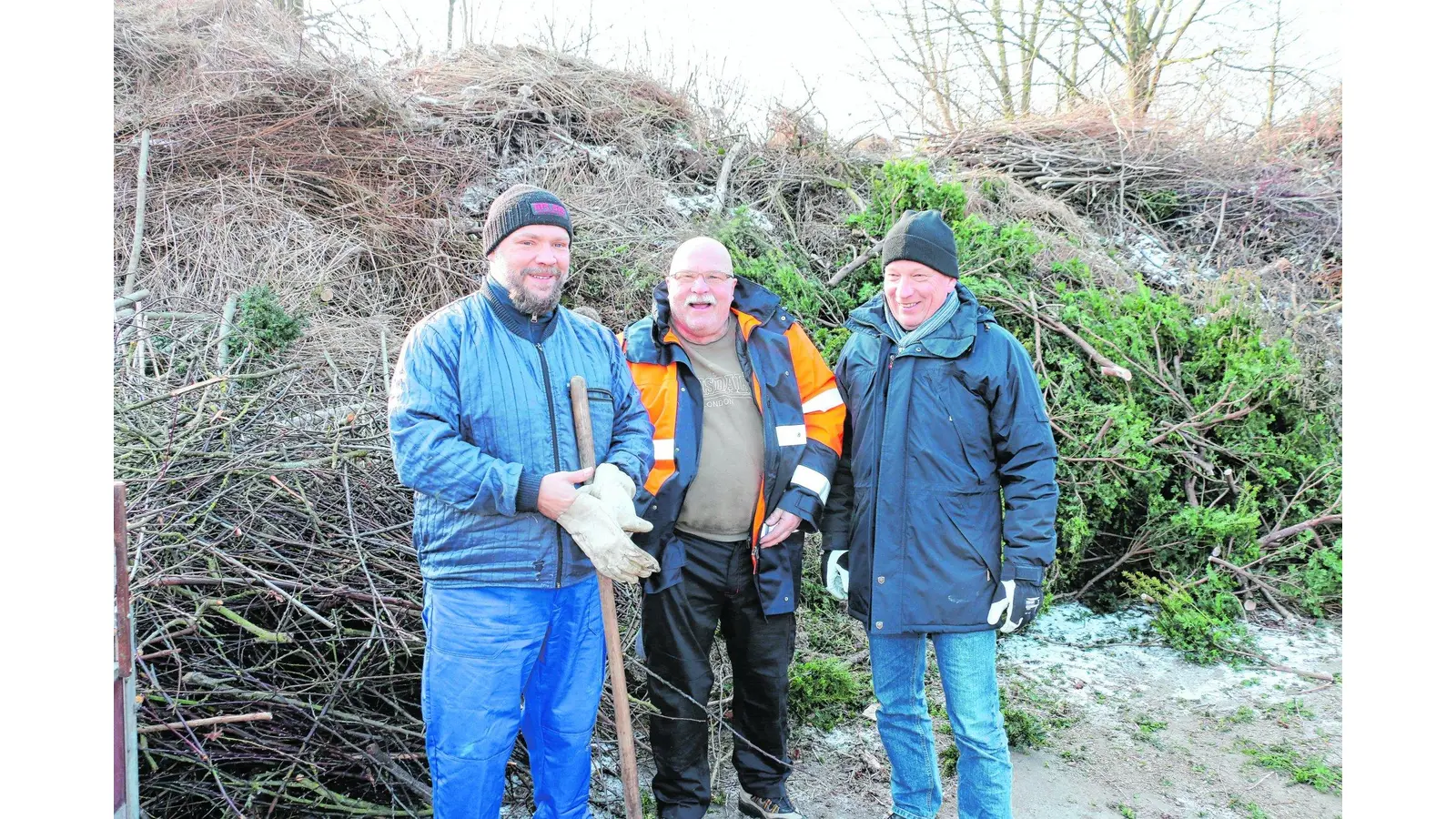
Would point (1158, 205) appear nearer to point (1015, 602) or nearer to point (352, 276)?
point (1015, 602)

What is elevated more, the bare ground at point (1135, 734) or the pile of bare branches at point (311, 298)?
the pile of bare branches at point (311, 298)

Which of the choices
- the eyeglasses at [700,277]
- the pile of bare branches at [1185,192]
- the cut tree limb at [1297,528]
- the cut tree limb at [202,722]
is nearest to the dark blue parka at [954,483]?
the eyeglasses at [700,277]

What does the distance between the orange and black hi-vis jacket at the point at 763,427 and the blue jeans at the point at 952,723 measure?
45 centimetres

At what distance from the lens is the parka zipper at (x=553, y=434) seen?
259cm

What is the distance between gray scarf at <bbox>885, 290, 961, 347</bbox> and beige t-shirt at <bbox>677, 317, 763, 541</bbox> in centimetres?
55

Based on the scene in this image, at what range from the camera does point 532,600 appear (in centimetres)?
257

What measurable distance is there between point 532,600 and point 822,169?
6.28 metres

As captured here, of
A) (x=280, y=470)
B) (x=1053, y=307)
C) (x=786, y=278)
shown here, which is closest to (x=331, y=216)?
(x=786, y=278)

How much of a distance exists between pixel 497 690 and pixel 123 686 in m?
0.90

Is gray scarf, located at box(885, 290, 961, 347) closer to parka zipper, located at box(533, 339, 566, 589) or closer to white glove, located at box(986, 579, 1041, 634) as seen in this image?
white glove, located at box(986, 579, 1041, 634)

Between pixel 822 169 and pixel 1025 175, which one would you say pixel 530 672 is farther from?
pixel 1025 175

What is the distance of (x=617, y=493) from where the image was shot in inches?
102

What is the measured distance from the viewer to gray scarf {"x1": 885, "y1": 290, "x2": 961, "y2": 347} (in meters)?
3.01

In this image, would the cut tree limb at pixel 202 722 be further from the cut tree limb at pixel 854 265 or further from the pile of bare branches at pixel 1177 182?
the pile of bare branches at pixel 1177 182
